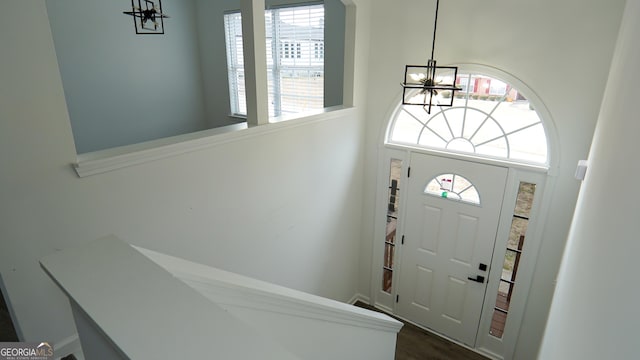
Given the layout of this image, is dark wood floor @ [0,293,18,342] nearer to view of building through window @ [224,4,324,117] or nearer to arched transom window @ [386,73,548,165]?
view of building through window @ [224,4,324,117]

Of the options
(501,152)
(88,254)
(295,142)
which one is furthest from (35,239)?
(501,152)

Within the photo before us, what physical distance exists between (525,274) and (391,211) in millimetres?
1569

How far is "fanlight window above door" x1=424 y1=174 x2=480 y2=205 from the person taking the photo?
3863 millimetres

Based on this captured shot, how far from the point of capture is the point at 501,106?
11.3 feet

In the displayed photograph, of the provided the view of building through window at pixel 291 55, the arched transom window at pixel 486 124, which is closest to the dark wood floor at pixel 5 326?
the view of building through window at pixel 291 55

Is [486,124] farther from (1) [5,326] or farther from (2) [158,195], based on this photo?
(1) [5,326]

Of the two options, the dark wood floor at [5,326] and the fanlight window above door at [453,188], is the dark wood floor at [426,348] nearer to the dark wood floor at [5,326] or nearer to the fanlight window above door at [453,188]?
the fanlight window above door at [453,188]

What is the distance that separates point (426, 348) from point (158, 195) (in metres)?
3.62

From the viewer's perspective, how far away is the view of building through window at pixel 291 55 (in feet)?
15.2

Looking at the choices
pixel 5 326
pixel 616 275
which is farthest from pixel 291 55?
pixel 616 275

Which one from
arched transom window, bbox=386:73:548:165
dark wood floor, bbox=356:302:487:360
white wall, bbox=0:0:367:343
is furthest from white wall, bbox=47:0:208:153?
dark wood floor, bbox=356:302:487:360

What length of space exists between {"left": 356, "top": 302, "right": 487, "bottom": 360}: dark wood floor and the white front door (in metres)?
0.11

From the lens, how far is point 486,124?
356 cm

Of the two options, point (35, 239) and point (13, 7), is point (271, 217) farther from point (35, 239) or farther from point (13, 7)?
point (13, 7)
